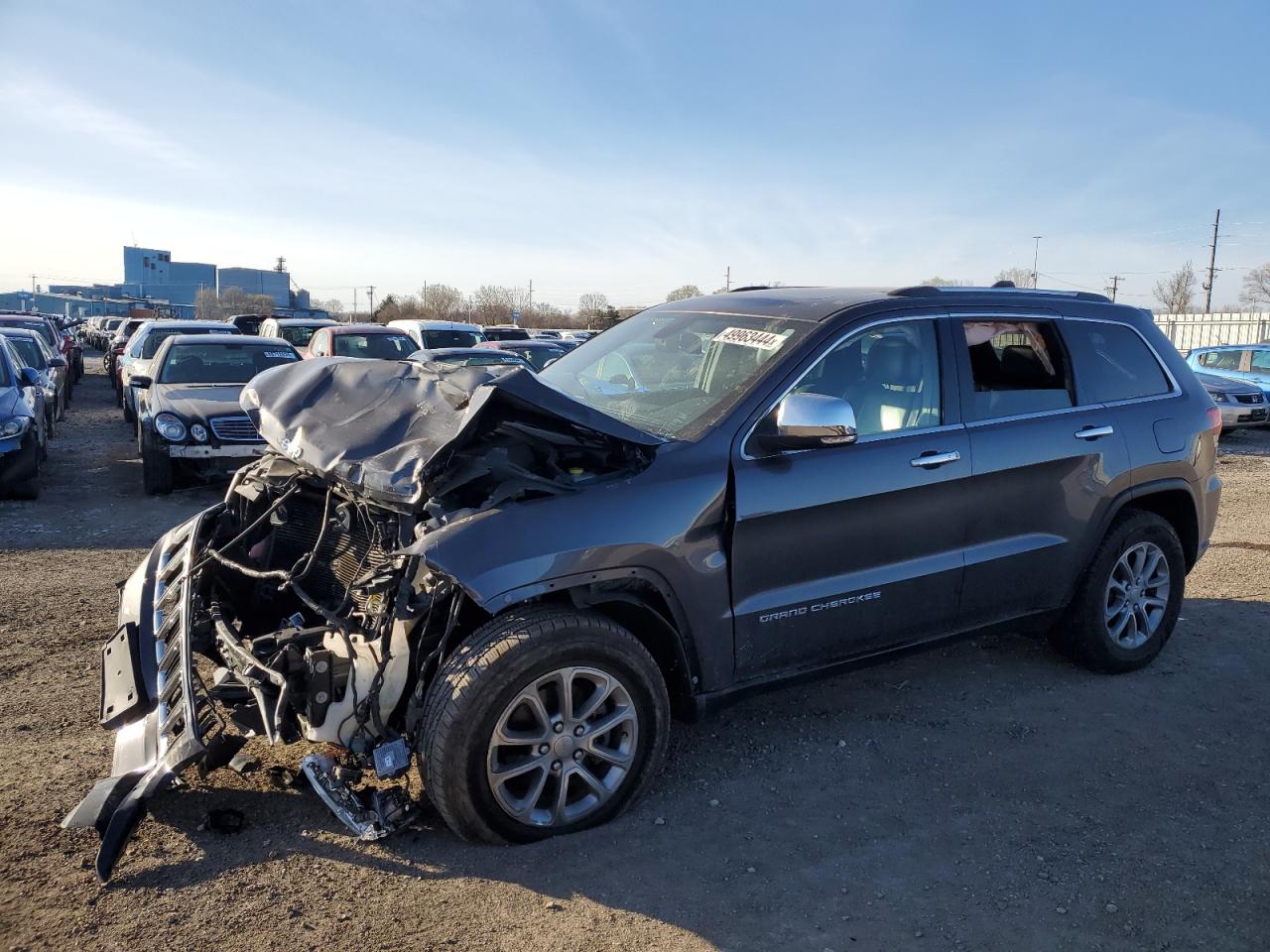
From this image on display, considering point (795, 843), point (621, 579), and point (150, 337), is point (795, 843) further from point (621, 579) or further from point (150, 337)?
point (150, 337)

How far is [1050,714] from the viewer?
4.42 metres

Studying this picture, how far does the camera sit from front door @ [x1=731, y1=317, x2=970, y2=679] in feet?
11.6

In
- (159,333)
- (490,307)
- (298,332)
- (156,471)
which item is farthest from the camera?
(490,307)

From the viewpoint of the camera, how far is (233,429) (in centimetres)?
883

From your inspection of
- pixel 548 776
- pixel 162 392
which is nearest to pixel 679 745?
pixel 548 776

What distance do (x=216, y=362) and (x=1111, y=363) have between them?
9.30m

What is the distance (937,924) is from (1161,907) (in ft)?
2.50

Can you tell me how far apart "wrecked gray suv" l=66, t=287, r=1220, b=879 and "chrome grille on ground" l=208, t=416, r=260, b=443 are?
4851mm

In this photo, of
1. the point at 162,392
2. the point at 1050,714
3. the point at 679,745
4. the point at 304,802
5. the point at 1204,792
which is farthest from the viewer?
the point at 162,392

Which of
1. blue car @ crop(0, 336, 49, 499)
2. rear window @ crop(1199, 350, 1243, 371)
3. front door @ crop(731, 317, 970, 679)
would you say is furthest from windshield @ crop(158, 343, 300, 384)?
rear window @ crop(1199, 350, 1243, 371)

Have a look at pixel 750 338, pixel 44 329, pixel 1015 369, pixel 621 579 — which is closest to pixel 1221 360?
pixel 1015 369

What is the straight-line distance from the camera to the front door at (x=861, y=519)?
11.6 feet

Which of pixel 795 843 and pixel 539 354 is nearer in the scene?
pixel 795 843

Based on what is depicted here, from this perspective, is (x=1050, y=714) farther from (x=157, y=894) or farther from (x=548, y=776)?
(x=157, y=894)
